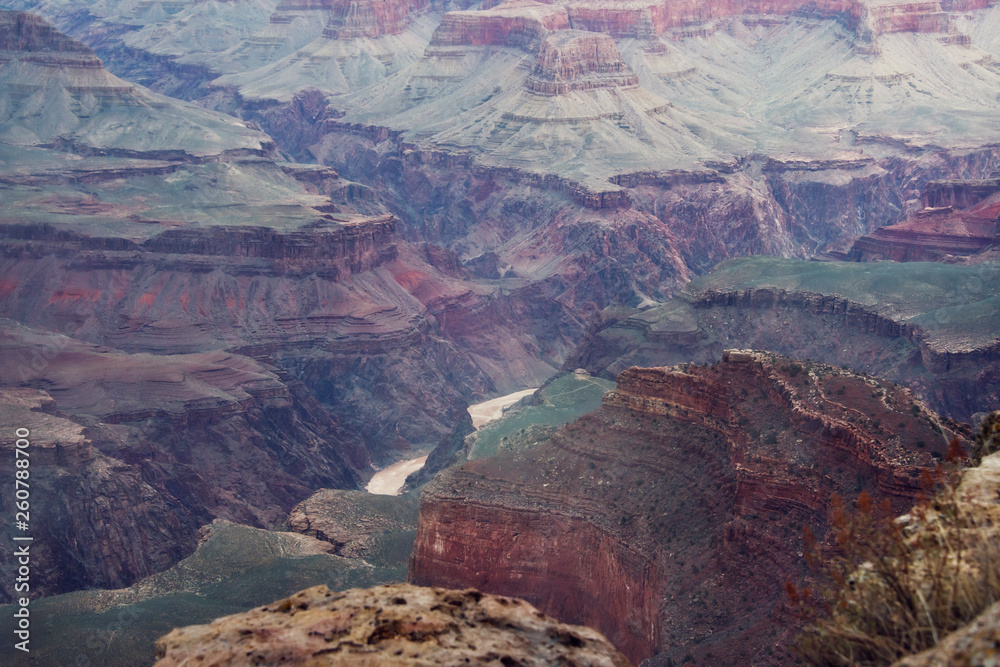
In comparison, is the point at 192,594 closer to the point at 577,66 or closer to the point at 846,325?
the point at 846,325

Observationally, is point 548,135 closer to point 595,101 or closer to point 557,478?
point 595,101

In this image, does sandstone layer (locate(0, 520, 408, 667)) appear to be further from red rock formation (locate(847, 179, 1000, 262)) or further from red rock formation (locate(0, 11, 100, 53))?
red rock formation (locate(0, 11, 100, 53))

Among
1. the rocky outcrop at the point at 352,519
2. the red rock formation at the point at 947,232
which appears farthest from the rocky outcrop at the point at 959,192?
the rocky outcrop at the point at 352,519

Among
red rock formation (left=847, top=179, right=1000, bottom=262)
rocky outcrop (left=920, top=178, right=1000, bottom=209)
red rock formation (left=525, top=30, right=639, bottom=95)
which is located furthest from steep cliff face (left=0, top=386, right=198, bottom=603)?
red rock formation (left=525, top=30, right=639, bottom=95)

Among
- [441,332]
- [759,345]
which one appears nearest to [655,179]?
[441,332]

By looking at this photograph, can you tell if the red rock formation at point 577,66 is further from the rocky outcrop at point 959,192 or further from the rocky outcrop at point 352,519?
the rocky outcrop at point 352,519

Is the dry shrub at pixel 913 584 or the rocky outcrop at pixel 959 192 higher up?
the dry shrub at pixel 913 584
